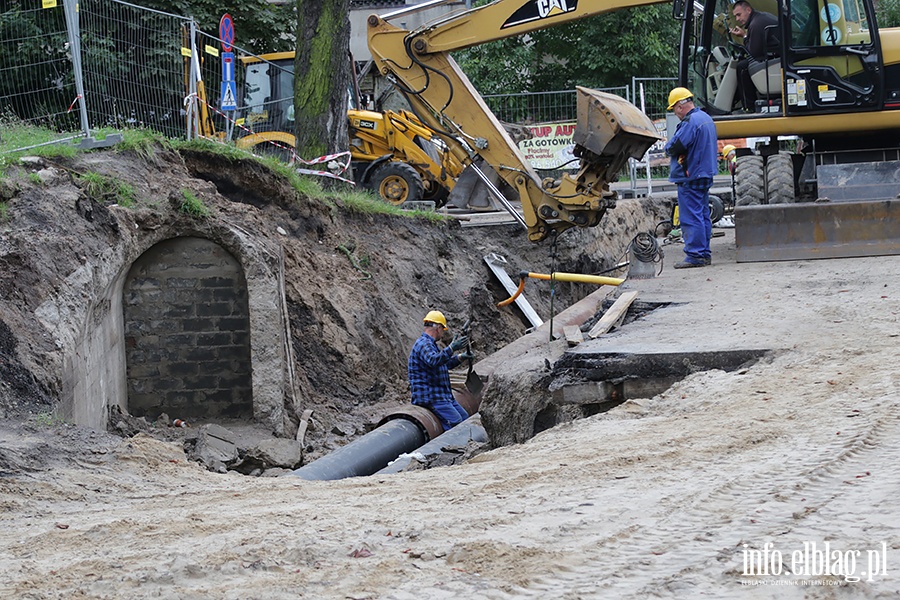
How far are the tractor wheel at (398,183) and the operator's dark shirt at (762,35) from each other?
7.12m

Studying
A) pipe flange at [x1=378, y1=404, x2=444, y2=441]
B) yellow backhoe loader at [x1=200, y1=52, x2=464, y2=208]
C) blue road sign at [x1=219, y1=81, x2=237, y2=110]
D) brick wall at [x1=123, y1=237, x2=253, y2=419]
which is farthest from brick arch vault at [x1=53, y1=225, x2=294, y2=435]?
yellow backhoe loader at [x1=200, y1=52, x2=464, y2=208]

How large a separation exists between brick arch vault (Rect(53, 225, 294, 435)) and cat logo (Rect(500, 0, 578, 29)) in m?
3.82

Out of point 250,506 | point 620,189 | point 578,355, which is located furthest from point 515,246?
point 250,506

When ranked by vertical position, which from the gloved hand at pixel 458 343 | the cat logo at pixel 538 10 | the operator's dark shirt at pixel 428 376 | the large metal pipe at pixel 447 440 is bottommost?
the large metal pipe at pixel 447 440

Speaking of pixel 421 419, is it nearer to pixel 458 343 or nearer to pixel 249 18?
pixel 458 343

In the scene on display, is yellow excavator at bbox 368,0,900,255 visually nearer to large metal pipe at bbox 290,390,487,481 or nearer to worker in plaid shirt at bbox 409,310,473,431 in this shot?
worker in plaid shirt at bbox 409,310,473,431

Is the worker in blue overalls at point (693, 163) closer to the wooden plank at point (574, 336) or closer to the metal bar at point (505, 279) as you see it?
the wooden plank at point (574, 336)

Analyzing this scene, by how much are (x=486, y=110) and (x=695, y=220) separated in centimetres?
279

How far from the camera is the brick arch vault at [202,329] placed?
9.75 metres

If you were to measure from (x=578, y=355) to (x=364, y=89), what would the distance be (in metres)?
21.0

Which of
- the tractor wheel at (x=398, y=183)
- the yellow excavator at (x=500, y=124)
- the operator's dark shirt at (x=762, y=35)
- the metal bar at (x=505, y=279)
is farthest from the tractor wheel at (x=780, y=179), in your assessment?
the tractor wheel at (x=398, y=183)

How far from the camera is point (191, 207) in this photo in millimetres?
9789

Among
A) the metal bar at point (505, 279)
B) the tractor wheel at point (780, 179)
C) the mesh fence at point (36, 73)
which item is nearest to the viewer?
the tractor wheel at point (780, 179)

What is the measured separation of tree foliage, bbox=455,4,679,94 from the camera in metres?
28.8
